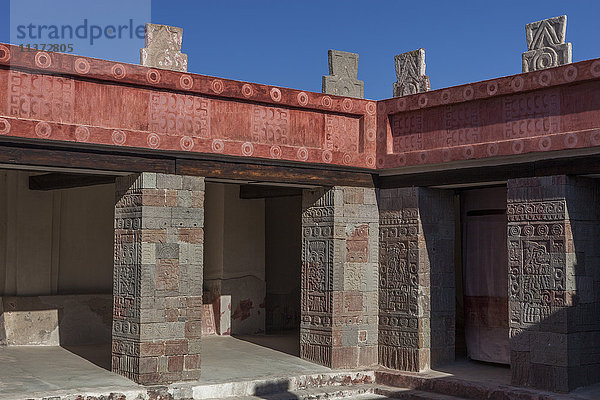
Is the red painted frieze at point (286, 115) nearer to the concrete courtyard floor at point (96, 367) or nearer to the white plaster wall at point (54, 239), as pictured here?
the concrete courtyard floor at point (96, 367)

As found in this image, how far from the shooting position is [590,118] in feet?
21.6

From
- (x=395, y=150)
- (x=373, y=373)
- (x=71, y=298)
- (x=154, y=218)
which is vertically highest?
(x=395, y=150)

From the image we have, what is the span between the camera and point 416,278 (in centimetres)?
781

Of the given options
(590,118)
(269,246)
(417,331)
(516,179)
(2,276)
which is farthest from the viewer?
(269,246)

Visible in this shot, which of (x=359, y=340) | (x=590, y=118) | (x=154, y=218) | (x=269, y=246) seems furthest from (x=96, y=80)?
(x=269, y=246)

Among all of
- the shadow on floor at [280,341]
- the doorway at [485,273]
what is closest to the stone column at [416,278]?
the doorway at [485,273]

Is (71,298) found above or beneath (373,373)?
above

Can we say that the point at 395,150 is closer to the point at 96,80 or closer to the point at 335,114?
the point at 335,114

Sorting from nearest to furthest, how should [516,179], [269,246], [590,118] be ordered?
[590,118], [516,179], [269,246]

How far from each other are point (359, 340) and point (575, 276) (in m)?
2.33

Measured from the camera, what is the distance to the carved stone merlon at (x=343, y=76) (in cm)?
802

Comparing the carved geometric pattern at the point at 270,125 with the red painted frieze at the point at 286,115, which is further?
the carved geometric pattern at the point at 270,125

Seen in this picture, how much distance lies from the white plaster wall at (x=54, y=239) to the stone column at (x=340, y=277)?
285 cm

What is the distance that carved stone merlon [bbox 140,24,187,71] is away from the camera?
6918mm
